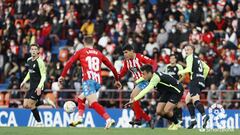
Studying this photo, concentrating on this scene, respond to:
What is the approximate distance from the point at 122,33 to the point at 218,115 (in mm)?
7175

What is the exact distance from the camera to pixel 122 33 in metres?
32.8

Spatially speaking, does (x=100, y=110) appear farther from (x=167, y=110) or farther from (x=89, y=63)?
(x=167, y=110)

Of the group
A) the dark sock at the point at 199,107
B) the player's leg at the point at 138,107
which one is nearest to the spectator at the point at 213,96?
the dark sock at the point at 199,107

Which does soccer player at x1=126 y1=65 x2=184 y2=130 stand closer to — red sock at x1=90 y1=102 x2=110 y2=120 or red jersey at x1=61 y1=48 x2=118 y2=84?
red jersey at x1=61 y1=48 x2=118 y2=84

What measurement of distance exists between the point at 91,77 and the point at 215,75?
34.3 feet

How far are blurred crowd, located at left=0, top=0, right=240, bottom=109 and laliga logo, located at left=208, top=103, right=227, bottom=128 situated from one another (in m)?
1.12

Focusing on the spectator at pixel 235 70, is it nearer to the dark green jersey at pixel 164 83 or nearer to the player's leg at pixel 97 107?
the dark green jersey at pixel 164 83

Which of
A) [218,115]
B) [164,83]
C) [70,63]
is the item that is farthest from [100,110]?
[218,115]

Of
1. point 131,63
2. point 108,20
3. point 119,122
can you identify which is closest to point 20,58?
point 108,20

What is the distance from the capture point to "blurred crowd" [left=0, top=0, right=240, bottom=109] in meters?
30.1

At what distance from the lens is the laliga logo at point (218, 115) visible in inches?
1049

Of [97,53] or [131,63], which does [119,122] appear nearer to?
[131,63]

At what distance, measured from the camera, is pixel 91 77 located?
1984 centimetres

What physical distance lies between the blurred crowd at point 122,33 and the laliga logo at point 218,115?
1.12 metres
